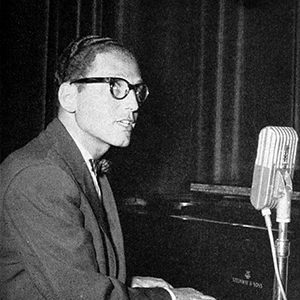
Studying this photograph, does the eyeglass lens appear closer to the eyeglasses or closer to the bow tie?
the eyeglasses

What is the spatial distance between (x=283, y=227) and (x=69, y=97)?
30.9 inches

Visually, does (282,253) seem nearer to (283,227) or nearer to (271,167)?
(283,227)

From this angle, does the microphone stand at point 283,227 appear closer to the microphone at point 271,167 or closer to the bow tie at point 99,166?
the microphone at point 271,167

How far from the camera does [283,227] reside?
4.09ft

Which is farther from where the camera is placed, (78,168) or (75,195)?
(78,168)

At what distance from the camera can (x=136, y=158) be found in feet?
10.1

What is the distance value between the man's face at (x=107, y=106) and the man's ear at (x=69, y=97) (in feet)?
0.08

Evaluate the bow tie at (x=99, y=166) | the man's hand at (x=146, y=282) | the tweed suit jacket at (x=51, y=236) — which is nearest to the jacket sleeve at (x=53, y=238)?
the tweed suit jacket at (x=51, y=236)

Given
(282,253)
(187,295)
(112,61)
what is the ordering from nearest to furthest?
(282,253)
(187,295)
(112,61)

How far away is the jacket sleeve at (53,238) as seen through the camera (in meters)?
1.27

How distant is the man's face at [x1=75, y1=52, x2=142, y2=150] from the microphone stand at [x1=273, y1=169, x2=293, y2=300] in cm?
55

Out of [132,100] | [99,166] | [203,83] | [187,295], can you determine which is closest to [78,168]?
[99,166]

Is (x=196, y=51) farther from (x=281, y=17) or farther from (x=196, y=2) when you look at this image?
(x=281, y=17)

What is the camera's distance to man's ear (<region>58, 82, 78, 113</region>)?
1.63 meters
